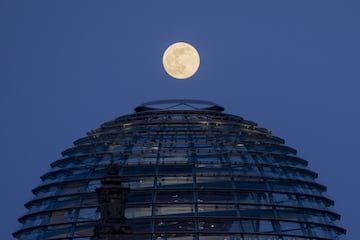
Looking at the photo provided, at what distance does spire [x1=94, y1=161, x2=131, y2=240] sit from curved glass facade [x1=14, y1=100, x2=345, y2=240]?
11409 millimetres

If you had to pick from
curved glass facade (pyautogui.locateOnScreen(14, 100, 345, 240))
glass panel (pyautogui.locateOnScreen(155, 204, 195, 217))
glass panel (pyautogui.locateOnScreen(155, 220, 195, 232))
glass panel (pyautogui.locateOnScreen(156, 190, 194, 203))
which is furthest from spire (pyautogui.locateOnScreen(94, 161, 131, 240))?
glass panel (pyautogui.locateOnScreen(156, 190, 194, 203))

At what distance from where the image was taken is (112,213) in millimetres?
68812

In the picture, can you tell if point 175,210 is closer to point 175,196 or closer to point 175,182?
point 175,196

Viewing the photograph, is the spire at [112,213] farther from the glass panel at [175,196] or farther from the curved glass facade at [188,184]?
the glass panel at [175,196]

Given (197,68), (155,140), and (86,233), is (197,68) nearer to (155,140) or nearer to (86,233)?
(155,140)

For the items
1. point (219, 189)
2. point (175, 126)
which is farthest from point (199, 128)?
point (219, 189)

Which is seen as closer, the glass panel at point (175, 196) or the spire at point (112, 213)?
the spire at point (112, 213)

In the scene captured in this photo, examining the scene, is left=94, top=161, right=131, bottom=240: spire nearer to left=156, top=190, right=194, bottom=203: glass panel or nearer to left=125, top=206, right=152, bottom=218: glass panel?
left=125, top=206, right=152, bottom=218: glass panel

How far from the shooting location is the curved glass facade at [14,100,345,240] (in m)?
83.7

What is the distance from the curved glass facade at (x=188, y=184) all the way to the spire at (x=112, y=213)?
11409 mm

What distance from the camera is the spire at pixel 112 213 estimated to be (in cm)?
6819

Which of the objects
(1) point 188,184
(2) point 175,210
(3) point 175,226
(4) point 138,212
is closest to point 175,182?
(1) point 188,184

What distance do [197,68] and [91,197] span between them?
11055 mm

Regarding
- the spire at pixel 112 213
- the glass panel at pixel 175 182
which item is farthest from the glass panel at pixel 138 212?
the spire at pixel 112 213
